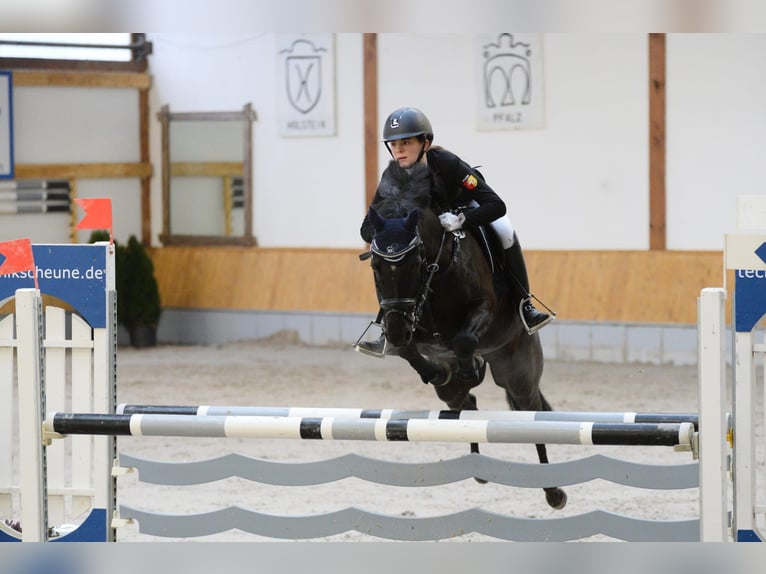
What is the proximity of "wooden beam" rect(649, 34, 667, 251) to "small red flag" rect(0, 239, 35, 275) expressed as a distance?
6.88m

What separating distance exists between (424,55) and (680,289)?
3.18m

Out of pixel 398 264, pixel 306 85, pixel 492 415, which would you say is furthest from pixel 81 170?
pixel 492 415

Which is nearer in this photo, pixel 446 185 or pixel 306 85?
pixel 446 185

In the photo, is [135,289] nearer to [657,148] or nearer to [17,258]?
[657,148]

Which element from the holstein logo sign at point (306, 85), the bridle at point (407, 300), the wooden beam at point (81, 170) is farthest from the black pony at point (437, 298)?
the wooden beam at point (81, 170)

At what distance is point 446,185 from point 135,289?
7.63 metres

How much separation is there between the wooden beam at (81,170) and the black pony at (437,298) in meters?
7.73

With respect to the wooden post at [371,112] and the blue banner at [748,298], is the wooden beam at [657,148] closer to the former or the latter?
the wooden post at [371,112]

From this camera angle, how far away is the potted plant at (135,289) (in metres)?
11.1

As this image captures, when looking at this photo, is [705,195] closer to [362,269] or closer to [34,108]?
[362,269]

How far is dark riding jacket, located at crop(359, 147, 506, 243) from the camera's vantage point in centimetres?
387

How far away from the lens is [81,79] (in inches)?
441

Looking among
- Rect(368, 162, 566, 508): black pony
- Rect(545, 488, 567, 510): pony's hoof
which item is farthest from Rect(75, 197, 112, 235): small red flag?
Rect(545, 488, 567, 510): pony's hoof

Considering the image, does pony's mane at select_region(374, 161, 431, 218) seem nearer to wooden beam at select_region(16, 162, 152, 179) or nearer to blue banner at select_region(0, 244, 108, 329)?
blue banner at select_region(0, 244, 108, 329)
